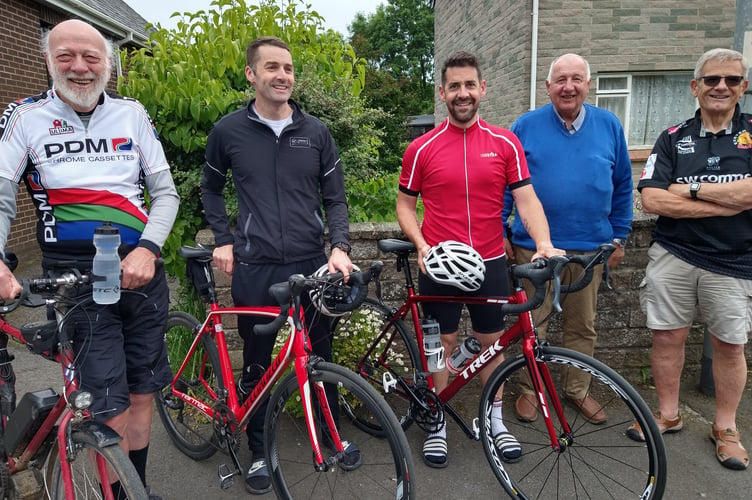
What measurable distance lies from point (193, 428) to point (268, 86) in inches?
82.9

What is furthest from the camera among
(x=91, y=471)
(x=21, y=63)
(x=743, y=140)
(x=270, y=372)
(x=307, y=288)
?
(x=21, y=63)

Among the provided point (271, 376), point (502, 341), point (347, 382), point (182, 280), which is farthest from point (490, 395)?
point (182, 280)

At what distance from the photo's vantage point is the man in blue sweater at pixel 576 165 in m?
3.09

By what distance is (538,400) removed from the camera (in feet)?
8.35

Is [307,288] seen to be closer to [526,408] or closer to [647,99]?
[526,408]

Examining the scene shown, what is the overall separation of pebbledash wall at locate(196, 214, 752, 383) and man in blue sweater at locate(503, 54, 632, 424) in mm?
633

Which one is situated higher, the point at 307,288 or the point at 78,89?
the point at 78,89

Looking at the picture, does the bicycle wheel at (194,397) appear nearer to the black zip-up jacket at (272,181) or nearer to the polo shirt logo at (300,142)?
the black zip-up jacket at (272,181)

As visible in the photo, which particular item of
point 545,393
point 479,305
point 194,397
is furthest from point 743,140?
point 194,397

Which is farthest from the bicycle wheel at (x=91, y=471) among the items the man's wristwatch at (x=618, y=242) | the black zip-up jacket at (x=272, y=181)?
the man's wristwatch at (x=618, y=242)

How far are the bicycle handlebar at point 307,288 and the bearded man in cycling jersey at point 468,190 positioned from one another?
588 mm

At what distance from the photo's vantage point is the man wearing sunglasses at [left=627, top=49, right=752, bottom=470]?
289cm

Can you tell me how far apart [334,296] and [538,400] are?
3.68 feet

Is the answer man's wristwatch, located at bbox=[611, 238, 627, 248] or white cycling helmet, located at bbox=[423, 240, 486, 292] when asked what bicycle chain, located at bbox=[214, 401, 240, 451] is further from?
man's wristwatch, located at bbox=[611, 238, 627, 248]
